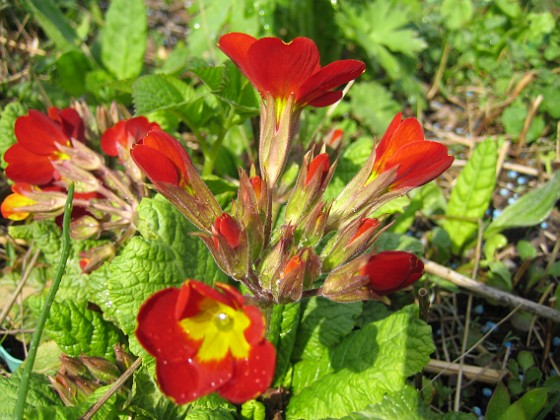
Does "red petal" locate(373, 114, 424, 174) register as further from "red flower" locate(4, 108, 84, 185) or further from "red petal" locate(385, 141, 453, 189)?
"red flower" locate(4, 108, 84, 185)

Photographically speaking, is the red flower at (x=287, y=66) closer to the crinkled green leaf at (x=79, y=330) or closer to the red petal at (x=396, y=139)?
the red petal at (x=396, y=139)

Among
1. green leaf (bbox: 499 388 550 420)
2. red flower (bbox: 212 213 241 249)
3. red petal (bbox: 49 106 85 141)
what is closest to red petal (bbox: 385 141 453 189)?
red flower (bbox: 212 213 241 249)

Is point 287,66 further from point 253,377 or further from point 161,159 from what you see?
point 253,377

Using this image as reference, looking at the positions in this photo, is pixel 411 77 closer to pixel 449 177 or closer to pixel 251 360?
pixel 449 177

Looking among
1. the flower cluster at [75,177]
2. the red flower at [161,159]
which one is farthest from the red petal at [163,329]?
the flower cluster at [75,177]

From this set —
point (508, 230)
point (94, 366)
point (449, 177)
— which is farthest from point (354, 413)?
point (449, 177)

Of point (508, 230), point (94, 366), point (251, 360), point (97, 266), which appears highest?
point (251, 360)
